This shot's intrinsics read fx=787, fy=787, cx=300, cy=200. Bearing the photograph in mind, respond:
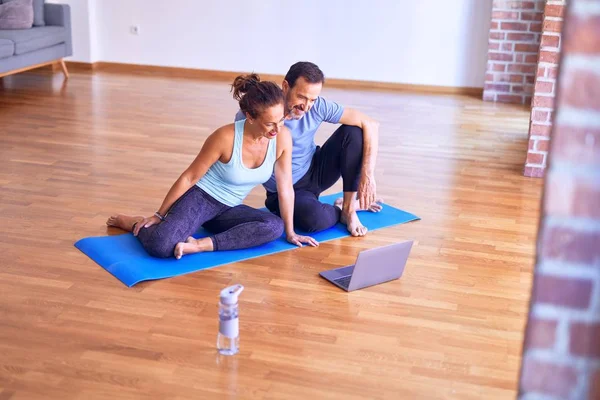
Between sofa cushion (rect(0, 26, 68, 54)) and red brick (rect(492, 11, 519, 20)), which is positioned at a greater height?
red brick (rect(492, 11, 519, 20))

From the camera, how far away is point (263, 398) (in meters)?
2.10

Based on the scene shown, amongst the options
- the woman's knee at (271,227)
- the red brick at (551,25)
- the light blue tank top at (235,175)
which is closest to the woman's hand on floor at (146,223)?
the light blue tank top at (235,175)

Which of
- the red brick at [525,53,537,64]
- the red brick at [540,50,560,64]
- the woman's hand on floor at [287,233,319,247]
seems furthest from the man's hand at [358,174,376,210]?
the red brick at [525,53,537,64]

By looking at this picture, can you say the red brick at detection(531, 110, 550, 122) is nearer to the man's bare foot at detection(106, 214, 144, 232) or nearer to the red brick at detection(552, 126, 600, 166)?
the man's bare foot at detection(106, 214, 144, 232)

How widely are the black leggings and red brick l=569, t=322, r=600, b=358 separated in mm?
2120

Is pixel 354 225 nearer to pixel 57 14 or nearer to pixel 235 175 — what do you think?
pixel 235 175

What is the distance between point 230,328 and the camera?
229 centimetres

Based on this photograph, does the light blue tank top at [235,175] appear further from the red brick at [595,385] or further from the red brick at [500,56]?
the red brick at [500,56]

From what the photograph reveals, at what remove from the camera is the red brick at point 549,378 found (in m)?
1.23

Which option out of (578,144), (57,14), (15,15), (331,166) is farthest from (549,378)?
(57,14)

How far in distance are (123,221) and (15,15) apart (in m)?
3.65

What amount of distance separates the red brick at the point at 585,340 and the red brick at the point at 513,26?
5.41m

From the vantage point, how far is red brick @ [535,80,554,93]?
4199mm

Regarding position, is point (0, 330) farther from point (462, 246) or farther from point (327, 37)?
point (327, 37)
